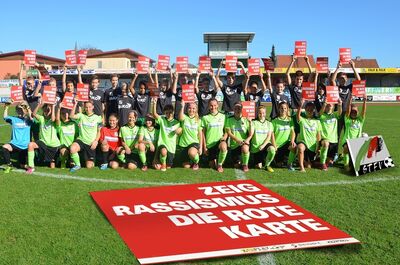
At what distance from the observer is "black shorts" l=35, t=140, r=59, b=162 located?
697cm

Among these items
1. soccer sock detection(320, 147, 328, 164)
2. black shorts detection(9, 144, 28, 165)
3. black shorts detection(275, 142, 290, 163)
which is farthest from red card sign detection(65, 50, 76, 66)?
soccer sock detection(320, 147, 328, 164)

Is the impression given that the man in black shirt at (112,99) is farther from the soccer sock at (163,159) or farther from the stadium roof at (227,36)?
the stadium roof at (227,36)

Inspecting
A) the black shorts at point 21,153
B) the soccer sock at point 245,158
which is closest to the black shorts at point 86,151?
the black shorts at point 21,153

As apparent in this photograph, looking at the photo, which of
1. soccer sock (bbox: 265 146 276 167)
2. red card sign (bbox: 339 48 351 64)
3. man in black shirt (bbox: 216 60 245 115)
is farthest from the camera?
man in black shirt (bbox: 216 60 245 115)

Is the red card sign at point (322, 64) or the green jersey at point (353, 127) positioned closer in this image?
the green jersey at point (353, 127)

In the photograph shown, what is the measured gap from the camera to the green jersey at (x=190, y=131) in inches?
283

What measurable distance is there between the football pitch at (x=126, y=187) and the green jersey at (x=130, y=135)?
2.26 feet

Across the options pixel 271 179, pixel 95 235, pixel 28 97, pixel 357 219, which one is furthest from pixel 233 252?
pixel 28 97

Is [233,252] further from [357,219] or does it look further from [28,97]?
[28,97]

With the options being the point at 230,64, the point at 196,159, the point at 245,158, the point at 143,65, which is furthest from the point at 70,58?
the point at 245,158

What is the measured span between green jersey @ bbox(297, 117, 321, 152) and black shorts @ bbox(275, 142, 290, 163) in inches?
12.2

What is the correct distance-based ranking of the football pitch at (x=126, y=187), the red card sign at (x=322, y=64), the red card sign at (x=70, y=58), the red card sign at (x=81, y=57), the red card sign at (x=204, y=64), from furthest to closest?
the red card sign at (x=204, y=64) < the red card sign at (x=70, y=58) < the red card sign at (x=81, y=57) < the red card sign at (x=322, y=64) < the football pitch at (x=126, y=187)

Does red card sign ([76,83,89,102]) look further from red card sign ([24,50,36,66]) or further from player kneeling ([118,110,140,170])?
red card sign ([24,50,36,66])

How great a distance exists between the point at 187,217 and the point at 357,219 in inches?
75.0
